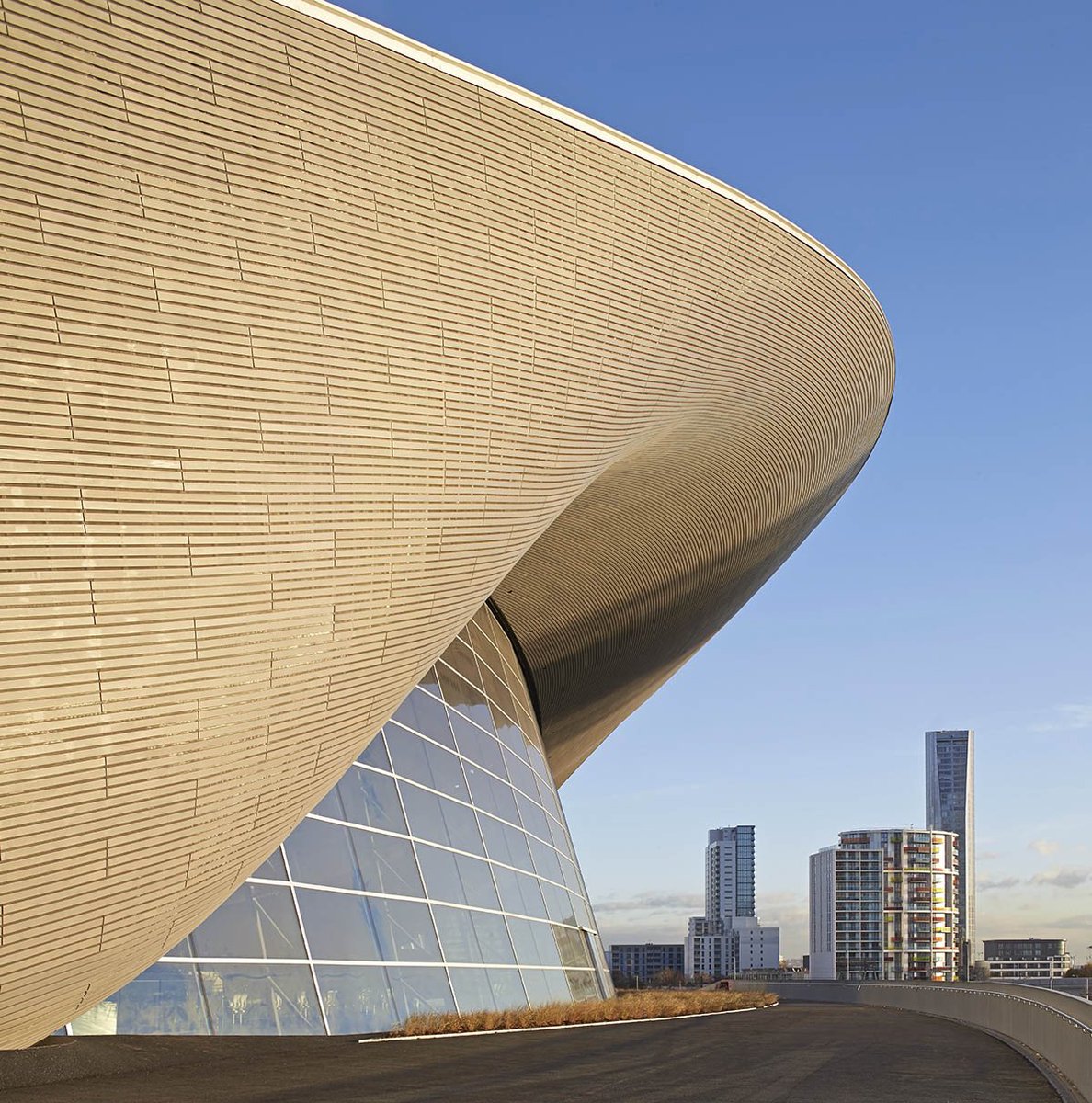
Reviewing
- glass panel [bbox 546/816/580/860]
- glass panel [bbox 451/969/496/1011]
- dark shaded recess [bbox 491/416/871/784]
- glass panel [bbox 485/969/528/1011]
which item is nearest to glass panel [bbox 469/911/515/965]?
glass panel [bbox 485/969/528/1011]

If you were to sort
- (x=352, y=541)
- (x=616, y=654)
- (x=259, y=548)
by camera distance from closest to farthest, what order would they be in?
1. (x=259, y=548)
2. (x=352, y=541)
3. (x=616, y=654)

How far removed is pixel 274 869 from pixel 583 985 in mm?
11389

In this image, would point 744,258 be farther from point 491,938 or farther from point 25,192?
point 491,938

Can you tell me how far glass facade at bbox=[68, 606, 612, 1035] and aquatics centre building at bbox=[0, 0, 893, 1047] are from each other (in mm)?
82

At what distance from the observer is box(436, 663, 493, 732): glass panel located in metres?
27.1

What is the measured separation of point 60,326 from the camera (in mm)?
10727

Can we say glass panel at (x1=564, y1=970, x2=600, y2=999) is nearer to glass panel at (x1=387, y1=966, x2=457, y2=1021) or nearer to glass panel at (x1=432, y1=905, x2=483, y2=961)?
glass panel at (x1=432, y1=905, x2=483, y2=961)

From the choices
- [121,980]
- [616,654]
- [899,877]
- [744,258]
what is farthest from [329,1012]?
[899,877]

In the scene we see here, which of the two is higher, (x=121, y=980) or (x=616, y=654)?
(x=616, y=654)

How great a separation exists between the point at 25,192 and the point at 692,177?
26.9 feet

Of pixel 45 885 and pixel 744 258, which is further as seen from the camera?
pixel 744 258

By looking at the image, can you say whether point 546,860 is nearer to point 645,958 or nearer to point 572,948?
point 572,948

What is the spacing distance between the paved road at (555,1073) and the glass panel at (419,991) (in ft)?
3.62

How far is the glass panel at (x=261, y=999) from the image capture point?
17.3 metres
